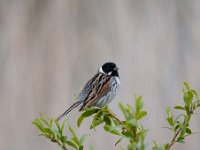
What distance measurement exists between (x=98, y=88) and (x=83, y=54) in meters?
1.09

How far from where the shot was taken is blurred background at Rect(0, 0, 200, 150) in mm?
2912

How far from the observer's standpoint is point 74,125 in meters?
2.85

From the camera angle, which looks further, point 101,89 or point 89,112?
point 101,89

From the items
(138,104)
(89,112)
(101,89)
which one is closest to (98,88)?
(101,89)

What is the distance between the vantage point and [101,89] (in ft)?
6.17

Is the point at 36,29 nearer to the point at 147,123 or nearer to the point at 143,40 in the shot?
the point at 143,40

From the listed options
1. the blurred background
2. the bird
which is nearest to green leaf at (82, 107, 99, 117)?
the bird

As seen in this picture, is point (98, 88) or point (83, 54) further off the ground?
point (83, 54)

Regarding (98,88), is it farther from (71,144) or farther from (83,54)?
(83,54)

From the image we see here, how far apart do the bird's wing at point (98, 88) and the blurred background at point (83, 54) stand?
3.19 ft

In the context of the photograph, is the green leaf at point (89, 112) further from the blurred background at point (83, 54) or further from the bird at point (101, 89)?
the blurred background at point (83, 54)

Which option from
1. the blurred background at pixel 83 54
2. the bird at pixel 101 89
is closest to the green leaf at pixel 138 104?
the bird at pixel 101 89

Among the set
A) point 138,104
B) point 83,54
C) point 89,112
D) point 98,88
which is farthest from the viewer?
point 83,54

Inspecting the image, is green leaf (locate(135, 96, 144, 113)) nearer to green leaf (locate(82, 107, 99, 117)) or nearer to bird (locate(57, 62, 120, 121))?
green leaf (locate(82, 107, 99, 117))
